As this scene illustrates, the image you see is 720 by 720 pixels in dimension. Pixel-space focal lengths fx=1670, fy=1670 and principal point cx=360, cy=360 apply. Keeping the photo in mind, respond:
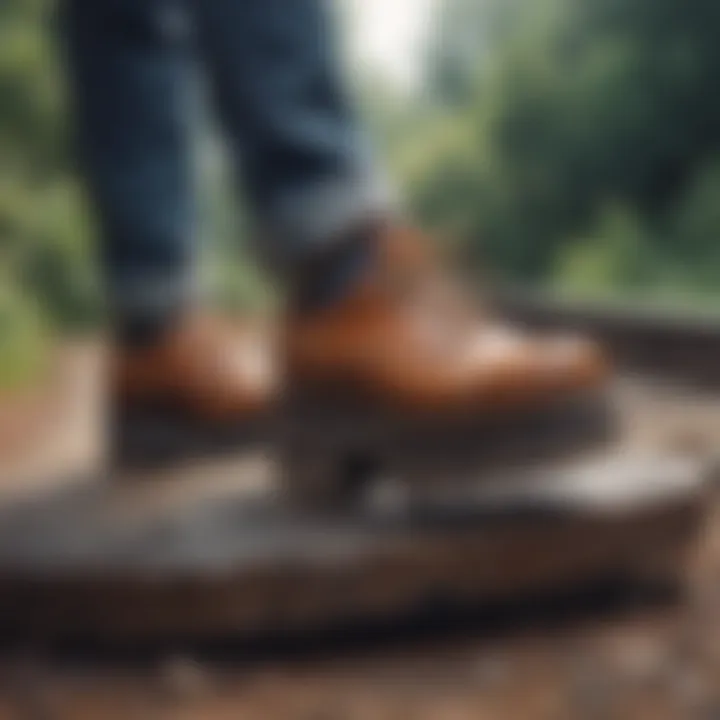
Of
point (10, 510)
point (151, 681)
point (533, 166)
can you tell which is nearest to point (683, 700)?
point (151, 681)

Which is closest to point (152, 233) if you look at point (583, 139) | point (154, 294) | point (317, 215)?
point (154, 294)

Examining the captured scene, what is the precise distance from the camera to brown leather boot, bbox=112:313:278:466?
3.52ft

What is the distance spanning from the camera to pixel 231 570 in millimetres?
890

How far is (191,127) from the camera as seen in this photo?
1146 millimetres

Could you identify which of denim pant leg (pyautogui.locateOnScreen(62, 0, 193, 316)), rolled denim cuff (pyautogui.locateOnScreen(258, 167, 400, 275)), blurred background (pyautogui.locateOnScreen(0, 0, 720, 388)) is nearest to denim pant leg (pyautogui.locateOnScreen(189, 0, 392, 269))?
rolled denim cuff (pyautogui.locateOnScreen(258, 167, 400, 275))

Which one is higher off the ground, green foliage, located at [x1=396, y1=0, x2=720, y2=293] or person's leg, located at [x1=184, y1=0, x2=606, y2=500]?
green foliage, located at [x1=396, y1=0, x2=720, y2=293]

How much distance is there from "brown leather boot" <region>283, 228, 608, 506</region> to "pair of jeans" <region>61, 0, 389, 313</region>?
0.04 metres

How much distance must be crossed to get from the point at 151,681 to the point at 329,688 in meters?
0.10

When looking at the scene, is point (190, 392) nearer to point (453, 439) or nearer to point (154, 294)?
point (154, 294)

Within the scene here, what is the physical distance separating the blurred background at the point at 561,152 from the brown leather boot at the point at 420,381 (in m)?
1.46

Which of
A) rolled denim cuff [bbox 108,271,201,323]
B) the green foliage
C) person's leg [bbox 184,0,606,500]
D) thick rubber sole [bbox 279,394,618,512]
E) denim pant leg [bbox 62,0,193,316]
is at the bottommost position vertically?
thick rubber sole [bbox 279,394,618,512]

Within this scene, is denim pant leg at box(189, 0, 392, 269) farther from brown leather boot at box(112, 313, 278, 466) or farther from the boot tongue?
brown leather boot at box(112, 313, 278, 466)

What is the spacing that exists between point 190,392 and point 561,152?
2.75m

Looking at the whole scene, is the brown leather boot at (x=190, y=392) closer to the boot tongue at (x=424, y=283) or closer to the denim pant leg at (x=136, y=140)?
the denim pant leg at (x=136, y=140)
